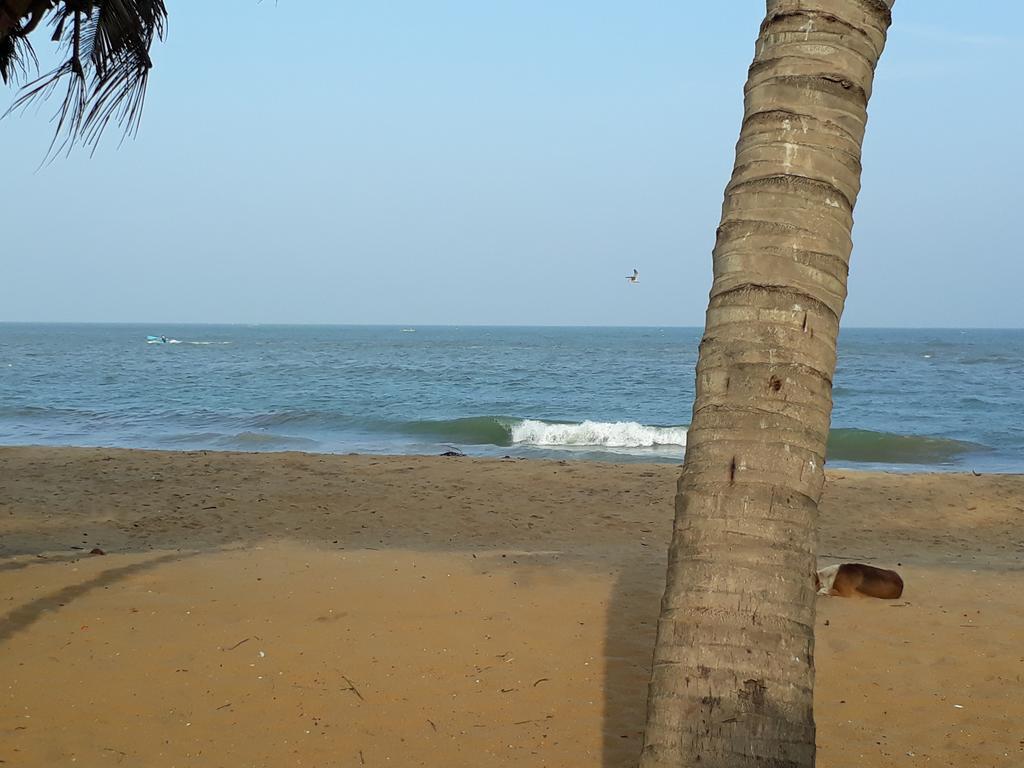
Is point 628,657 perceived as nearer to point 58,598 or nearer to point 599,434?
point 58,598

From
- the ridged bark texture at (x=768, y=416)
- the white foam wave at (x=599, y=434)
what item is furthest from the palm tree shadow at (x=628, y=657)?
the white foam wave at (x=599, y=434)

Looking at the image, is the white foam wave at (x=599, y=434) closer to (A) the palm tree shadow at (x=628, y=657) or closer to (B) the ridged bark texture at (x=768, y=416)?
(A) the palm tree shadow at (x=628, y=657)

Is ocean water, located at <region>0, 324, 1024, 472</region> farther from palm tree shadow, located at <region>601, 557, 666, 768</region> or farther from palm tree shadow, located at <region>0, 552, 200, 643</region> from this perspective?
palm tree shadow, located at <region>0, 552, 200, 643</region>

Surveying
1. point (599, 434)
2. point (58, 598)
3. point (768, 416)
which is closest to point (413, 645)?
point (58, 598)

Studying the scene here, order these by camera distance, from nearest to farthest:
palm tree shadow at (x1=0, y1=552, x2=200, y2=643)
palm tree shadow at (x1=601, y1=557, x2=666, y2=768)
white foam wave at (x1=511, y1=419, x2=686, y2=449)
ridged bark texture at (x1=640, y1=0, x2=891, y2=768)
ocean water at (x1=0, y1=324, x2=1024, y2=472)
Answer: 1. ridged bark texture at (x1=640, y1=0, x2=891, y2=768)
2. palm tree shadow at (x1=601, y1=557, x2=666, y2=768)
3. palm tree shadow at (x1=0, y1=552, x2=200, y2=643)
4. ocean water at (x1=0, y1=324, x2=1024, y2=472)
5. white foam wave at (x1=511, y1=419, x2=686, y2=449)

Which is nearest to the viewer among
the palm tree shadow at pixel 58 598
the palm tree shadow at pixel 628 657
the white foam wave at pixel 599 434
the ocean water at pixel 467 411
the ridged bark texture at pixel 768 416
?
the ridged bark texture at pixel 768 416

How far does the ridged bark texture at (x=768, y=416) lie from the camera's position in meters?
2.18

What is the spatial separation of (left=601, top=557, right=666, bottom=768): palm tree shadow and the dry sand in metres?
0.02

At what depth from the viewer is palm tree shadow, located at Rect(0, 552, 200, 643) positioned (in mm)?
4957

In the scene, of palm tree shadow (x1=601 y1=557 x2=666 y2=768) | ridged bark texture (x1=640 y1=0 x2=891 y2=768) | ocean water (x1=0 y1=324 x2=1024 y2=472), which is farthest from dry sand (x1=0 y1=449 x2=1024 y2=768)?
ocean water (x1=0 y1=324 x2=1024 y2=472)

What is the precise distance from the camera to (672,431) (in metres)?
21.5

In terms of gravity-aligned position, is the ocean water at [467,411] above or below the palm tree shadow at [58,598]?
below

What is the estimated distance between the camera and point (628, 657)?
4629 millimetres

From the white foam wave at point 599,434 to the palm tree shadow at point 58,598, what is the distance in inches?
597
